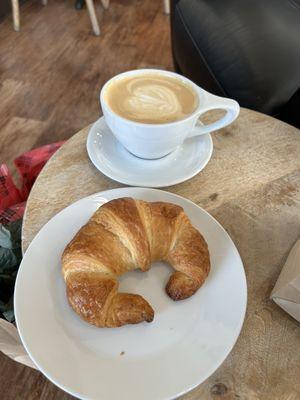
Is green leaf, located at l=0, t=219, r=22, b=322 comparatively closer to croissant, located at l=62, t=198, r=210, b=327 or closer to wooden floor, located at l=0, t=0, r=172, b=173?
croissant, located at l=62, t=198, r=210, b=327

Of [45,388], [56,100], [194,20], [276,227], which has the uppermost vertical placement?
[194,20]

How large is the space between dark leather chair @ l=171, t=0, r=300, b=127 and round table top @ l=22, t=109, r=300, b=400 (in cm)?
28

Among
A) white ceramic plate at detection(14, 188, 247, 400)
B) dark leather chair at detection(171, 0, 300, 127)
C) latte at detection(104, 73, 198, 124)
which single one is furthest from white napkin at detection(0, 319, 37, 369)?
dark leather chair at detection(171, 0, 300, 127)

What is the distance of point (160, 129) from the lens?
0.59m

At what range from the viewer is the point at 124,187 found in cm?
64

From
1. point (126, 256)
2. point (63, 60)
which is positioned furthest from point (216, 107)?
point (63, 60)

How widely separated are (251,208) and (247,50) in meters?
0.60

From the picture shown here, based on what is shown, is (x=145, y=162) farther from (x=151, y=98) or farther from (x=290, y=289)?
(x=290, y=289)

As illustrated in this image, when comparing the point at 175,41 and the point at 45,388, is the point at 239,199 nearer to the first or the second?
the point at 45,388

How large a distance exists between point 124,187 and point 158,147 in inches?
3.4

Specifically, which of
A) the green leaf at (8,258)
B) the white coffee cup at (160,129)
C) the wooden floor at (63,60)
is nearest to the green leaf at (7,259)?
the green leaf at (8,258)

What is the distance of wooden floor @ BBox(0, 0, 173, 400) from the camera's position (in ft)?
5.28

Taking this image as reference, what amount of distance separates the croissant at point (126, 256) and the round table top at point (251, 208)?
102 mm

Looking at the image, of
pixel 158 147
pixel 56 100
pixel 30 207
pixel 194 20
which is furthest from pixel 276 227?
pixel 56 100
